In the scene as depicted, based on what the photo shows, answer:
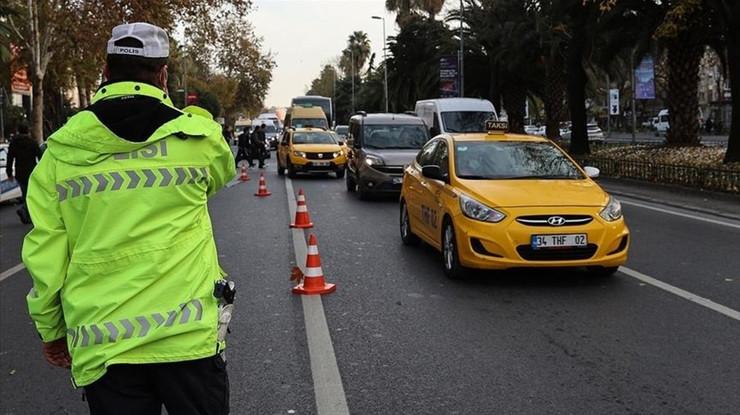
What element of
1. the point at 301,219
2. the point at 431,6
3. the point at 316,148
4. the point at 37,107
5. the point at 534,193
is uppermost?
the point at 431,6

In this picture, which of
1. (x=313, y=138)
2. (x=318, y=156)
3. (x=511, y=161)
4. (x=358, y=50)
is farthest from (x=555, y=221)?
(x=358, y=50)

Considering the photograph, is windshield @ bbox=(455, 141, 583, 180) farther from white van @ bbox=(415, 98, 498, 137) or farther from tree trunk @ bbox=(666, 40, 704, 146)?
white van @ bbox=(415, 98, 498, 137)

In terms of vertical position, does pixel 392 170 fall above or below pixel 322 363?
above

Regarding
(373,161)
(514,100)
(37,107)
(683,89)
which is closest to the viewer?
(373,161)

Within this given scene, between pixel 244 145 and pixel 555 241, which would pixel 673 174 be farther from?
pixel 244 145

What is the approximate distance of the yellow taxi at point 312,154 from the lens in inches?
936

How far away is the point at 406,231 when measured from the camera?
33.7 feet

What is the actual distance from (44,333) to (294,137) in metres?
22.7

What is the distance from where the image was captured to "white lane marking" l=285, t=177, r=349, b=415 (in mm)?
4402

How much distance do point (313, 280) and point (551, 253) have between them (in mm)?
2254

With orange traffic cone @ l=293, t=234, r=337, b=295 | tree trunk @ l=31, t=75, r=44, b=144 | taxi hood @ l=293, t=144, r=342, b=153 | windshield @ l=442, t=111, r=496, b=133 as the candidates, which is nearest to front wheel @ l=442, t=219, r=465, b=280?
orange traffic cone @ l=293, t=234, r=337, b=295

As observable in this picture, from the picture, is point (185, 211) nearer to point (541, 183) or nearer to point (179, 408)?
point (179, 408)

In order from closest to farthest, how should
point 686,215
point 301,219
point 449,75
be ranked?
1. point 301,219
2. point 686,215
3. point 449,75

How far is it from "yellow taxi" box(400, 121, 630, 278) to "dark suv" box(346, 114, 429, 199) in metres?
6.88
